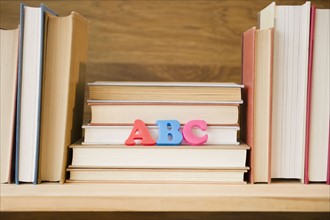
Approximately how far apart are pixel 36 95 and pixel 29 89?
0.01 metres

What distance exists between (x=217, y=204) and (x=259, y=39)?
25 centimetres

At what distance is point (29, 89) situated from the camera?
634 mm

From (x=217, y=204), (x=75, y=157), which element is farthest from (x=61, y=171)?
(x=217, y=204)

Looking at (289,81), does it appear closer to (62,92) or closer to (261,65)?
(261,65)

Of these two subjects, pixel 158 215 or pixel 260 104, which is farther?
pixel 158 215

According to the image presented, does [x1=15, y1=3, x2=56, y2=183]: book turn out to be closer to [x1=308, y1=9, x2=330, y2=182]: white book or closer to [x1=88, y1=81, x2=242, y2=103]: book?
[x1=88, y1=81, x2=242, y2=103]: book

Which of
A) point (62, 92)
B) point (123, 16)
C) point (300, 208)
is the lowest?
point (300, 208)

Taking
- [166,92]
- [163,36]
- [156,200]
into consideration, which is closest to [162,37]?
[163,36]

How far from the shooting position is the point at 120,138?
659mm

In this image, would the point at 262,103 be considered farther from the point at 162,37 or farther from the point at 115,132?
the point at 162,37

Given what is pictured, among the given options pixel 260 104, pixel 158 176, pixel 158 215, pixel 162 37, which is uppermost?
pixel 162 37

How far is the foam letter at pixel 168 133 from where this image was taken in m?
0.65

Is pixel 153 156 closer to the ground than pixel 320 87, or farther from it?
closer to the ground

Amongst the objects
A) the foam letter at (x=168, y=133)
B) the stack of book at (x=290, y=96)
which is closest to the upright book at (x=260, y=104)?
the stack of book at (x=290, y=96)
